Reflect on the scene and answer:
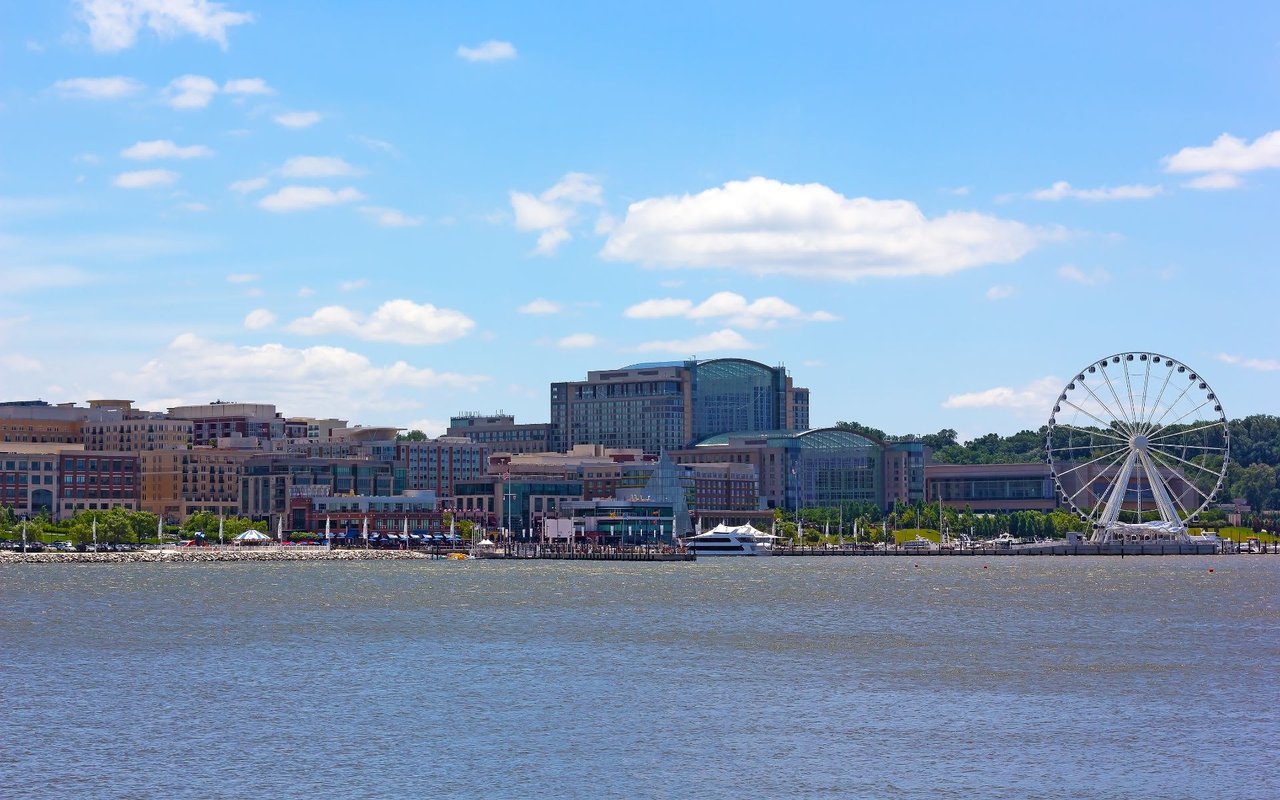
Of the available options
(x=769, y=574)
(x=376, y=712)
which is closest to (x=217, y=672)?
(x=376, y=712)

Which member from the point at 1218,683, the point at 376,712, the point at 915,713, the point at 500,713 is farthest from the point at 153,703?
the point at 1218,683

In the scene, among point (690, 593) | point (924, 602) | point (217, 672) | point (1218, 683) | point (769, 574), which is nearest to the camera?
point (1218, 683)

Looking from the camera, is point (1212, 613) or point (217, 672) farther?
point (1212, 613)

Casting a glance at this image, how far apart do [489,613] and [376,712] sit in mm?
53550

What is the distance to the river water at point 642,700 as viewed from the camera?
57.8m

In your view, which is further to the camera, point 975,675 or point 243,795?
point 975,675

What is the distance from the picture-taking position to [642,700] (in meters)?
75.4

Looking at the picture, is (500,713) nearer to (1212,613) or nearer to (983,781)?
(983,781)

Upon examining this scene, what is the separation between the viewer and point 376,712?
7212 cm

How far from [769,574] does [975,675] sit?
375 feet

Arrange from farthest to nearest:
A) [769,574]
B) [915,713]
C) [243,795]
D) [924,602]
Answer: [769,574]
[924,602]
[915,713]
[243,795]

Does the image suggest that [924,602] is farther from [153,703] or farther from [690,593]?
[153,703]

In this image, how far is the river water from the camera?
190 feet

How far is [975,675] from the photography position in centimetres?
8362
